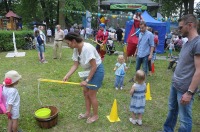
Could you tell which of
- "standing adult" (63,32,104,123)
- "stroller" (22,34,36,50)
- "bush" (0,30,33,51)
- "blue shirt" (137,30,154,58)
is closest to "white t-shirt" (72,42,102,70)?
"standing adult" (63,32,104,123)

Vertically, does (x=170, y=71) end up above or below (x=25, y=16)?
below

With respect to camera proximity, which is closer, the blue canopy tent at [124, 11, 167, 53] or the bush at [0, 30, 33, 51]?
the bush at [0, 30, 33, 51]

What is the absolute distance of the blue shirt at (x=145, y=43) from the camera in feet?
18.4

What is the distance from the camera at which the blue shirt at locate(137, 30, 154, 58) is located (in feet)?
18.4

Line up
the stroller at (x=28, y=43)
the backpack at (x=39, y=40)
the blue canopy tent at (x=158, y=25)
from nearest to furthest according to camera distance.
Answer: the backpack at (x=39, y=40)
the blue canopy tent at (x=158, y=25)
the stroller at (x=28, y=43)

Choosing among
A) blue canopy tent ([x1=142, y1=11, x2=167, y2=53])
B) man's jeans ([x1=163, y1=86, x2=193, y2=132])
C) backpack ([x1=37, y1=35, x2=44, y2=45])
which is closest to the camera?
man's jeans ([x1=163, y1=86, x2=193, y2=132])

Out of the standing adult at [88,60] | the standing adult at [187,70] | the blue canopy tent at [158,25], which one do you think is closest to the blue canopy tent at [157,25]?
the blue canopy tent at [158,25]

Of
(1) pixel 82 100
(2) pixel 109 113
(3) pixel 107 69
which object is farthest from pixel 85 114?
(3) pixel 107 69

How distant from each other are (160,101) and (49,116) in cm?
284

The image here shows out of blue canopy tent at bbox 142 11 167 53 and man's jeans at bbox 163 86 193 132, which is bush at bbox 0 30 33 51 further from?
man's jeans at bbox 163 86 193 132

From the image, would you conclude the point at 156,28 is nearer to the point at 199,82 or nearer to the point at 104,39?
the point at 104,39

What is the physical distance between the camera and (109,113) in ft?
14.5

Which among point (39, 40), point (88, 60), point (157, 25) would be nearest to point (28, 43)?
point (39, 40)

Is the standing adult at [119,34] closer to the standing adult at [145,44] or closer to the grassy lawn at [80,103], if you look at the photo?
the grassy lawn at [80,103]
